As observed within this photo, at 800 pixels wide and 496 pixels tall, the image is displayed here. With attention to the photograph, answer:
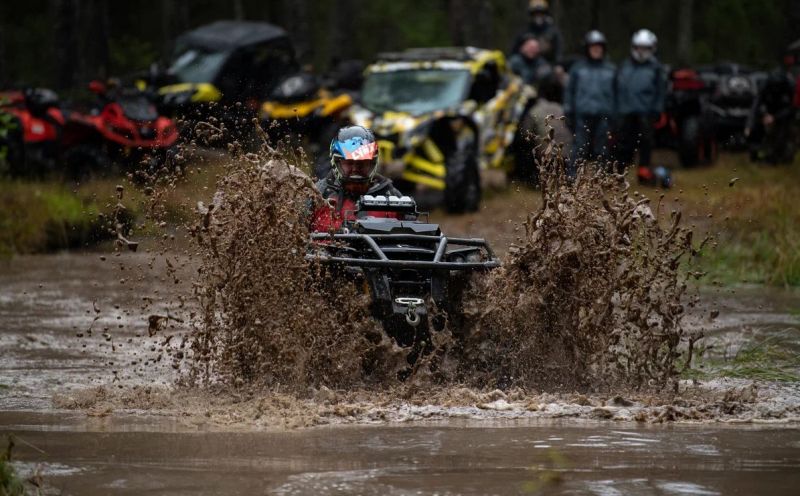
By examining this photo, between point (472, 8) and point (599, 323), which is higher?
point (599, 323)

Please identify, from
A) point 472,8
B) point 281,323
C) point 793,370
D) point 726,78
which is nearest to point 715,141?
point 726,78

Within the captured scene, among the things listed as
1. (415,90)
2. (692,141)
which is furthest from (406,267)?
(692,141)

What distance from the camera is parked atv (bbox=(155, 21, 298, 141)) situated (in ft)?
94.9

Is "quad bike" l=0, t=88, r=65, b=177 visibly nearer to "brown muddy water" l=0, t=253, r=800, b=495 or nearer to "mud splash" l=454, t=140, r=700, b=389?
"brown muddy water" l=0, t=253, r=800, b=495

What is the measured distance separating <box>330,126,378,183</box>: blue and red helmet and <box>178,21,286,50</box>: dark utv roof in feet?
65.3

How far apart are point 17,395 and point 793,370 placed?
17.6ft

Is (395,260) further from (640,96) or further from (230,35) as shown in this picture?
(230,35)

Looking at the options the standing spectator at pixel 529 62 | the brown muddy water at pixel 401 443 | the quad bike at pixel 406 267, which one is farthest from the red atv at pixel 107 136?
the quad bike at pixel 406 267

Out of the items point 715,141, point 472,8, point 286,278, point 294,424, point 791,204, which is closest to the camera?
point 294,424

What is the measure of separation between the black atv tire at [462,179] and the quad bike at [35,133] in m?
6.16

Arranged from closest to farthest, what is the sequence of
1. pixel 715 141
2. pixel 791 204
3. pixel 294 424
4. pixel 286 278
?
pixel 294 424 < pixel 286 278 < pixel 791 204 < pixel 715 141

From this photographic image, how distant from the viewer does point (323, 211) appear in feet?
38.4

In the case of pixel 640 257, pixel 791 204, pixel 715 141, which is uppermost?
pixel 640 257

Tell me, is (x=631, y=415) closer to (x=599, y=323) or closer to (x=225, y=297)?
(x=599, y=323)
